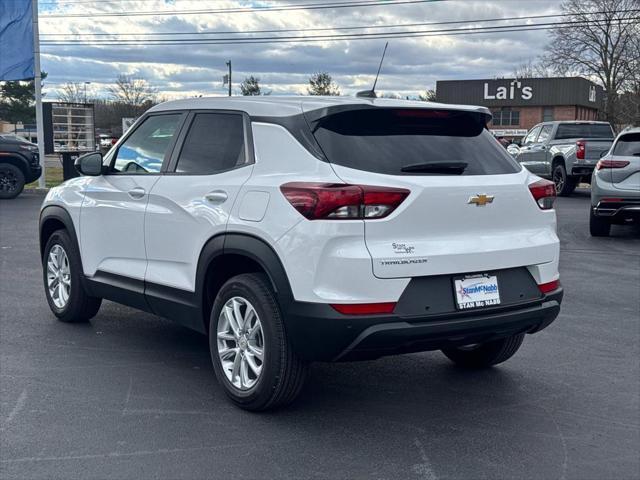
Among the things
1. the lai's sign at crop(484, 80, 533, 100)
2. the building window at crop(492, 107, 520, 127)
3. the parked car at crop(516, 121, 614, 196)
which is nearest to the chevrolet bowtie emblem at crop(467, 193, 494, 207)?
the parked car at crop(516, 121, 614, 196)

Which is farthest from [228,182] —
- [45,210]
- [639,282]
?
[639,282]

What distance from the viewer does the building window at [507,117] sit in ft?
254

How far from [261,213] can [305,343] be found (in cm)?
76

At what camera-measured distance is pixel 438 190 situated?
4.29m

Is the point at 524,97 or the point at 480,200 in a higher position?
the point at 524,97

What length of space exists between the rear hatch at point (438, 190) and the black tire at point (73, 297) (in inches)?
115

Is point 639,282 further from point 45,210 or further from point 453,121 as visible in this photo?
point 45,210

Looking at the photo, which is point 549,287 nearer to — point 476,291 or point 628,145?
point 476,291

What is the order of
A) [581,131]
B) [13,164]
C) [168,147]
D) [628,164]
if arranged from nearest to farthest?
[168,147]
[628,164]
[13,164]
[581,131]

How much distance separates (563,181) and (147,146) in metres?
16.0

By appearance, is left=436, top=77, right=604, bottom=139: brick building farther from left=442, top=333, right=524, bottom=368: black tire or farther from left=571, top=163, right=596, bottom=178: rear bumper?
left=442, top=333, right=524, bottom=368: black tire

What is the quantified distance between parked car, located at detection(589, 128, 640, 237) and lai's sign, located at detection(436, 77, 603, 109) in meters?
62.6

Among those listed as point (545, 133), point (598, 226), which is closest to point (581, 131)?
point (545, 133)

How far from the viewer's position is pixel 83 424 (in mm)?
4469
